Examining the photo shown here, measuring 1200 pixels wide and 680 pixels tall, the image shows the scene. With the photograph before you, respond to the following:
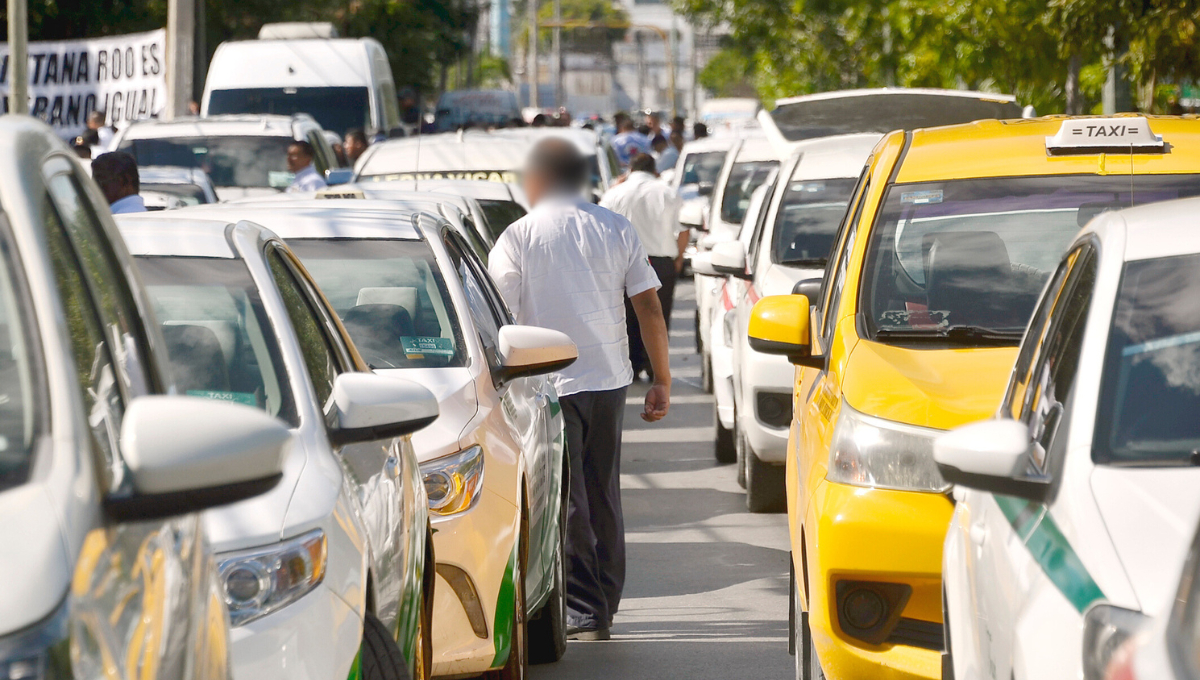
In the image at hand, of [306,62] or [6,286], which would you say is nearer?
[6,286]

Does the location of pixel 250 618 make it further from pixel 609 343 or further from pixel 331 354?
pixel 609 343

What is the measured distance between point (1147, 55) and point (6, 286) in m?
11.8

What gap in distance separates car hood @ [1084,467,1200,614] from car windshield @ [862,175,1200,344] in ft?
8.28

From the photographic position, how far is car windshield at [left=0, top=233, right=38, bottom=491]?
2240mm

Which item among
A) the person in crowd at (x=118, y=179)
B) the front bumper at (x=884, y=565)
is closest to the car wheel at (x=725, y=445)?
the person in crowd at (x=118, y=179)

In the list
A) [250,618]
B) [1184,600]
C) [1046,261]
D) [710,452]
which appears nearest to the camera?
[1184,600]

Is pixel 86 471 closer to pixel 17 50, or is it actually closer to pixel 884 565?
pixel 884 565

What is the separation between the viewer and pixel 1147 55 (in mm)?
13117

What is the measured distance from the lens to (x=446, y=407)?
5512 millimetres


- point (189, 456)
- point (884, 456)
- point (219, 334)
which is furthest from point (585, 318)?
point (189, 456)

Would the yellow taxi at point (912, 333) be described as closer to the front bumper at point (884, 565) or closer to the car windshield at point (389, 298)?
the front bumper at point (884, 565)

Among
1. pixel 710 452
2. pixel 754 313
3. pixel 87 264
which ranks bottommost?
pixel 710 452

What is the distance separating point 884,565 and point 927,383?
57 centimetres

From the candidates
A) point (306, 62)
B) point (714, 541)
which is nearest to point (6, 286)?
point (714, 541)
